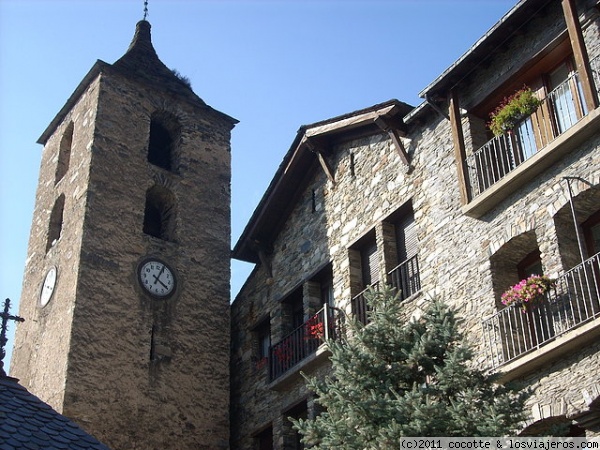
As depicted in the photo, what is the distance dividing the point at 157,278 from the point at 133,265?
0.58 meters

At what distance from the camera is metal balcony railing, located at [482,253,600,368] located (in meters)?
10.9

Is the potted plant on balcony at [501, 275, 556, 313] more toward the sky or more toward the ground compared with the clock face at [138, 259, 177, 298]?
more toward the ground

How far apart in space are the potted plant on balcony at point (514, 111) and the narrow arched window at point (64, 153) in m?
11.4

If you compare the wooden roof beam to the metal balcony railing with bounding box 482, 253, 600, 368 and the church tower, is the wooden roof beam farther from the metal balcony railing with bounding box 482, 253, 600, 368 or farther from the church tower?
the church tower

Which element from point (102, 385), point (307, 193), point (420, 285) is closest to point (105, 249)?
point (102, 385)

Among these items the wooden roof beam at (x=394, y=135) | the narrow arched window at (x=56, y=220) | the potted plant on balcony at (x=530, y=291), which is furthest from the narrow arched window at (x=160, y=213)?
the potted plant on balcony at (x=530, y=291)

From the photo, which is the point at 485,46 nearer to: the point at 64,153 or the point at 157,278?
the point at 157,278

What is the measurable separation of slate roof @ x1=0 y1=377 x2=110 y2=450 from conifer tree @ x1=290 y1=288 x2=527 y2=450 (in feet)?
8.52

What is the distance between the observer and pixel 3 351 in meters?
11.4

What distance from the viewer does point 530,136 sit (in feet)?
41.5

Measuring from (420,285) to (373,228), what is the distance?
1832mm

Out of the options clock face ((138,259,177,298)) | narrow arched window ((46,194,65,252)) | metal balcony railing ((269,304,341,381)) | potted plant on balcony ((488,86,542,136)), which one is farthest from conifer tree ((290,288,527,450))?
narrow arched window ((46,194,65,252))

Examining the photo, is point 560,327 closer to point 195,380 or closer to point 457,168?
point 457,168

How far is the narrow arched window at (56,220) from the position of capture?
20.0 meters
